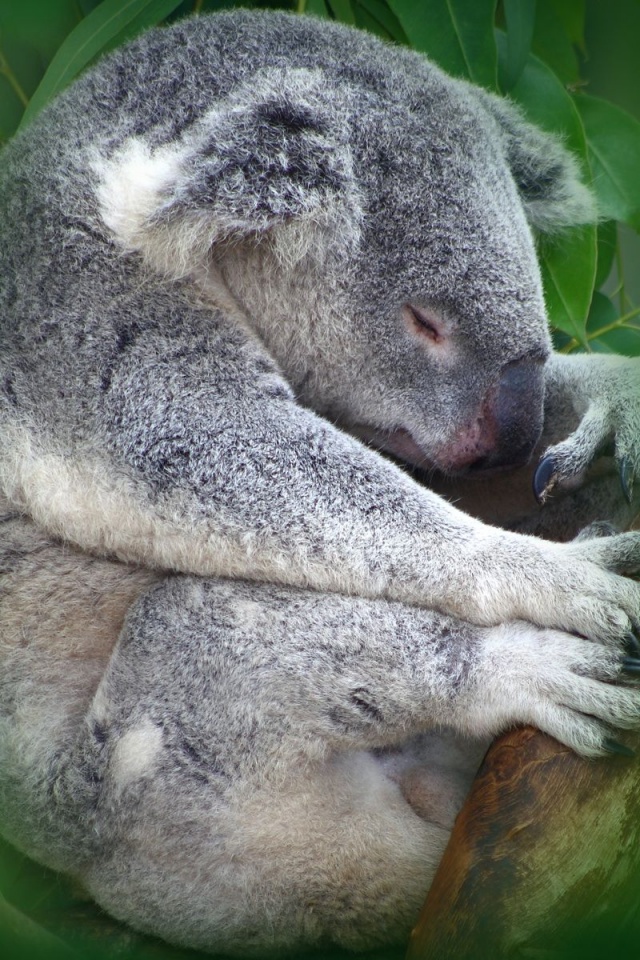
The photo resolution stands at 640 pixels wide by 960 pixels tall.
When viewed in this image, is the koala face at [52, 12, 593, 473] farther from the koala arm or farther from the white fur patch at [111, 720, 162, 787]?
the white fur patch at [111, 720, 162, 787]

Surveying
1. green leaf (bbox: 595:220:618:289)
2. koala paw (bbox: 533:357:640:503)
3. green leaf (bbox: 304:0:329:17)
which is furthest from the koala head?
green leaf (bbox: 595:220:618:289)

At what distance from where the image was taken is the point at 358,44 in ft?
6.89

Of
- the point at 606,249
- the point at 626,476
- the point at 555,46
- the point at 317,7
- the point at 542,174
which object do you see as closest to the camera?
the point at 626,476

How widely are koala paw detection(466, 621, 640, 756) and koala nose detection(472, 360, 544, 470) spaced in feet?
1.46

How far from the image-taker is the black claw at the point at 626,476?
185 centimetres

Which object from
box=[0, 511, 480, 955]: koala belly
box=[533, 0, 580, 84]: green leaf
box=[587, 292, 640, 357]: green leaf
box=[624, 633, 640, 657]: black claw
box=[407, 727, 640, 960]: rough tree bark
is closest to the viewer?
box=[407, 727, 640, 960]: rough tree bark

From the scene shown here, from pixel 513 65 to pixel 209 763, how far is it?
186cm

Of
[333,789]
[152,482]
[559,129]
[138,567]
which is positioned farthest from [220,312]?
[559,129]

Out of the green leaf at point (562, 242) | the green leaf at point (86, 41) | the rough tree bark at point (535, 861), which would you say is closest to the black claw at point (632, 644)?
the rough tree bark at point (535, 861)

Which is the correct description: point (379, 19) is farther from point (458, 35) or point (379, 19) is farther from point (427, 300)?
point (427, 300)

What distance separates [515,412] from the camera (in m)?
2.00

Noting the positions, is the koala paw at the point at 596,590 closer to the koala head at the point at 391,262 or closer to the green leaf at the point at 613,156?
the koala head at the point at 391,262

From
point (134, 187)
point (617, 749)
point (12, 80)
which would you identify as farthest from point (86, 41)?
point (617, 749)

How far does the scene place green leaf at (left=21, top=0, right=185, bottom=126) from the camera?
2365 millimetres
